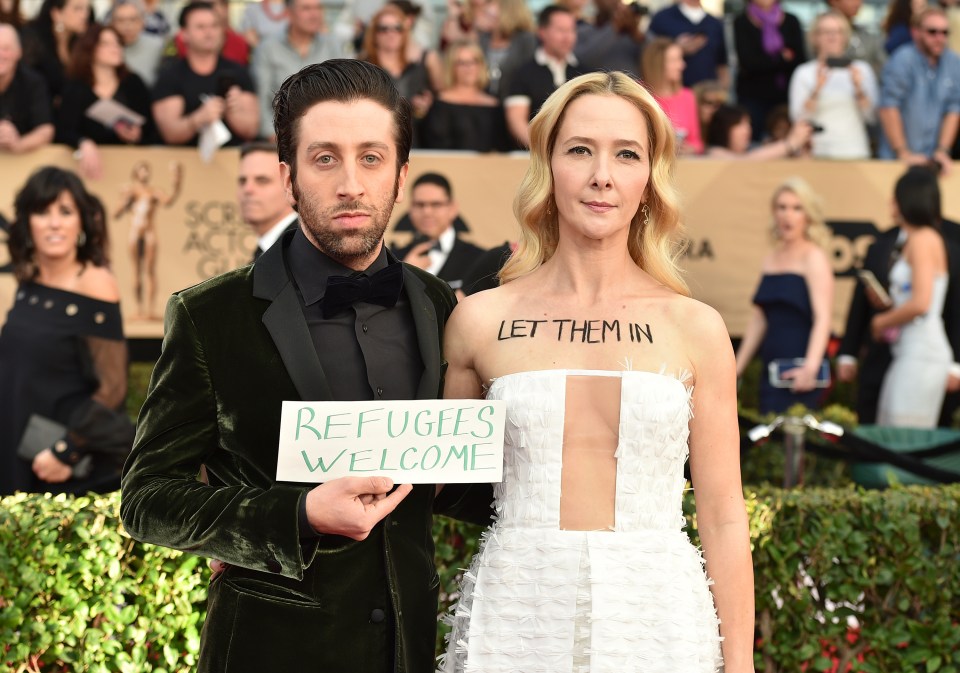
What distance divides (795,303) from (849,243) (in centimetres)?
161

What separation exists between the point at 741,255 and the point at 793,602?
5.54 meters

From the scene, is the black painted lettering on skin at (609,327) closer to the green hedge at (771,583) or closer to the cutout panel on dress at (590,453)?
the cutout panel on dress at (590,453)

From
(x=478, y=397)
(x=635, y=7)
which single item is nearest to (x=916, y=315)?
(x=635, y=7)

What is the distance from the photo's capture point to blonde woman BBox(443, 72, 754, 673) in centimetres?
302

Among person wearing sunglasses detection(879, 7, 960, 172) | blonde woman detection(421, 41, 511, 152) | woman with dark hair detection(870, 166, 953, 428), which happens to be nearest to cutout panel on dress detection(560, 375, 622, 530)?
woman with dark hair detection(870, 166, 953, 428)

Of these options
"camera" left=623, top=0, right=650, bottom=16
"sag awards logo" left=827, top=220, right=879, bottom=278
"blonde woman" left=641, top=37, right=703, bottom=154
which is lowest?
"sag awards logo" left=827, top=220, right=879, bottom=278

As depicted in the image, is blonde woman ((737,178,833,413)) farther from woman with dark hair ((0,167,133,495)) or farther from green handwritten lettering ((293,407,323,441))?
green handwritten lettering ((293,407,323,441))

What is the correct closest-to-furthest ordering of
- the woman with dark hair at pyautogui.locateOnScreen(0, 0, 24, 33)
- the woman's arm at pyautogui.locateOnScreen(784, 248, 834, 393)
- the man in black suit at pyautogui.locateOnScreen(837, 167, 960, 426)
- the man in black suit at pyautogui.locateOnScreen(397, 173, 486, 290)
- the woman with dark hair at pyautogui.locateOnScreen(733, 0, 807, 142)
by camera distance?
the man in black suit at pyautogui.locateOnScreen(397, 173, 486, 290) → the woman's arm at pyautogui.locateOnScreen(784, 248, 834, 393) → the man in black suit at pyautogui.locateOnScreen(837, 167, 960, 426) → the woman with dark hair at pyautogui.locateOnScreen(0, 0, 24, 33) → the woman with dark hair at pyautogui.locateOnScreen(733, 0, 807, 142)

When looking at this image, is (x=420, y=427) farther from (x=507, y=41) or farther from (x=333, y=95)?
(x=507, y=41)

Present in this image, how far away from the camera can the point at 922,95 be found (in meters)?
9.83

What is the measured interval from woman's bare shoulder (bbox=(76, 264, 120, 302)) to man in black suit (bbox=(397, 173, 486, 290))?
65.3 inches

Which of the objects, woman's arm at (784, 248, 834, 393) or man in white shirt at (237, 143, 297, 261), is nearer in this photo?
man in white shirt at (237, 143, 297, 261)

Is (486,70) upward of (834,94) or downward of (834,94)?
downward

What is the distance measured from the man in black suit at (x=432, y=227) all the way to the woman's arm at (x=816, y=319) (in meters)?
2.37
